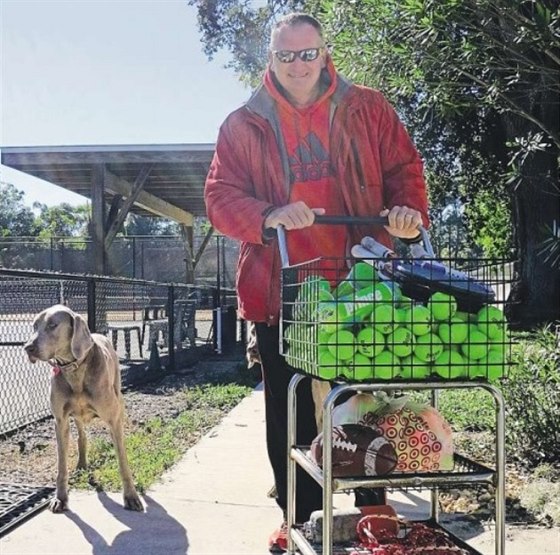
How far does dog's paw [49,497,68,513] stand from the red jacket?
199 centimetres

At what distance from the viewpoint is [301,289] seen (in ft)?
7.22

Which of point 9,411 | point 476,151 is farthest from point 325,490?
point 476,151

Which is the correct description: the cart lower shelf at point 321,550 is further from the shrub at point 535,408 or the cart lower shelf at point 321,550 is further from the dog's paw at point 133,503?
the shrub at point 535,408

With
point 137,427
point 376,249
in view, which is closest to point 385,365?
point 376,249

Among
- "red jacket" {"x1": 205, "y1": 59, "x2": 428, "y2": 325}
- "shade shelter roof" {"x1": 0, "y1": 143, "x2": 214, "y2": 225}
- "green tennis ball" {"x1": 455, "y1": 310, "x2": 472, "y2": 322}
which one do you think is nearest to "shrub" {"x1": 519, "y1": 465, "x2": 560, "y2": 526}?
"red jacket" {"x1": 205, "y1": 59, "x2": 428, "y2": 325}

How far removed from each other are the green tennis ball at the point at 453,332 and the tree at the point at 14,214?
64.5 m

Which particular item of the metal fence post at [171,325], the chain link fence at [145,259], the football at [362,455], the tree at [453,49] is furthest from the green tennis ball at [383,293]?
the chain link fence at [145,259]

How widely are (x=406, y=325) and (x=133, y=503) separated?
2.78 m

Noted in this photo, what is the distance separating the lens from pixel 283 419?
306 centimetres

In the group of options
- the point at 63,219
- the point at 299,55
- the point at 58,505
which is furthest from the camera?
the point at 63,219

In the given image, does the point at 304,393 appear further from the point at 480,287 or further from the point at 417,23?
the point at 417,23

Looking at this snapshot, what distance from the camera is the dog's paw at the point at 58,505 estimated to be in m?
4.09

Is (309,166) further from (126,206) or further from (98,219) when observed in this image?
(126,206)

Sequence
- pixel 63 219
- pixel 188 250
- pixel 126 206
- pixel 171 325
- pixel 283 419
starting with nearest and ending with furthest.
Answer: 1. pixel 283 419
2. pixel 171 325
3. pixel 126 206
4. pixel 188 250
5. pixel 63 219
